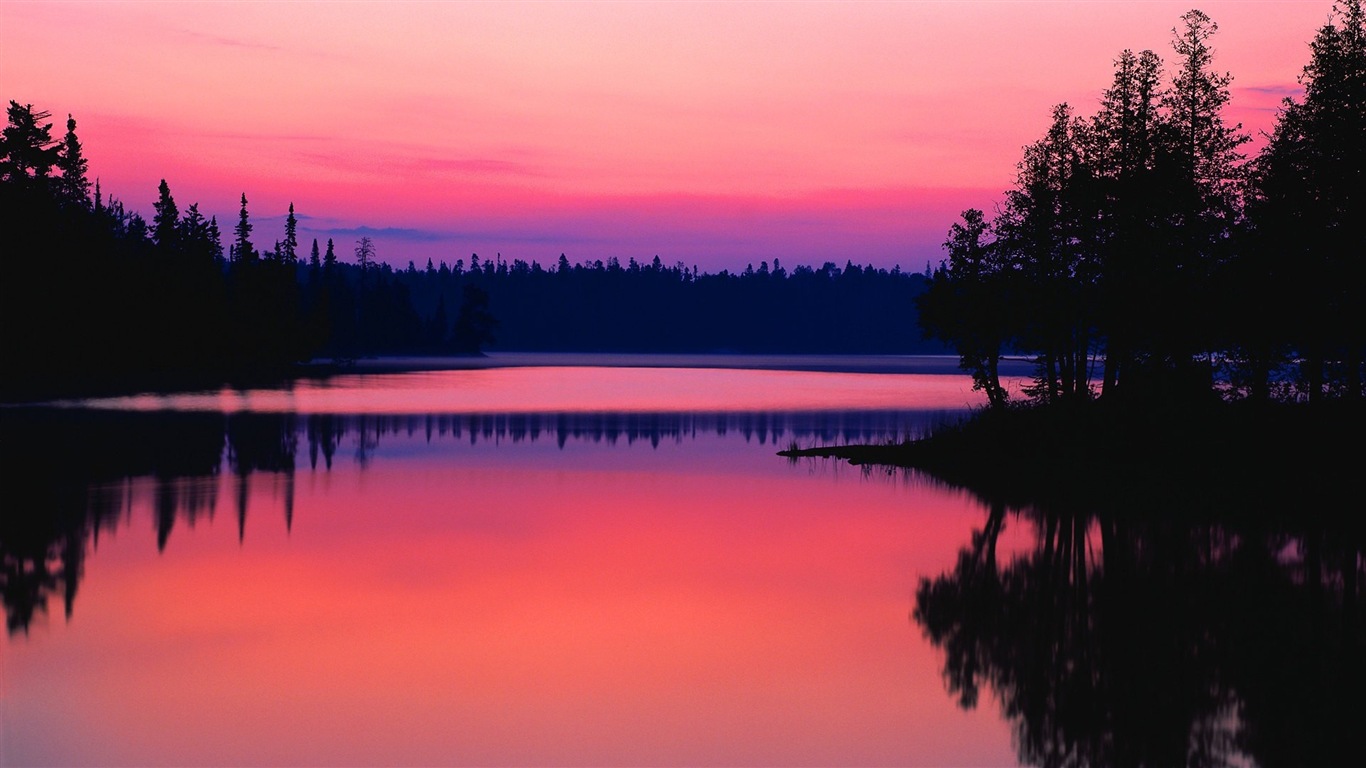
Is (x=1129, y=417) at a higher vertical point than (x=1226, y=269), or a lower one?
lower

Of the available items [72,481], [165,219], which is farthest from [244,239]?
[72,481]

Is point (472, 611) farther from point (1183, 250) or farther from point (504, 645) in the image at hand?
point (1183, 250)

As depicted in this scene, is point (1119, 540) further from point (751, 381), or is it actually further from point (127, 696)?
point (751, 381)

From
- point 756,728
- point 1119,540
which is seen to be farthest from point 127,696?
point 1119,540

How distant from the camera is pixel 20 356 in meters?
93.7

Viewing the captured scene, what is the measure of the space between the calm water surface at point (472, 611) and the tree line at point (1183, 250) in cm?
1371

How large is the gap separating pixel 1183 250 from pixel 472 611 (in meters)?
36.5

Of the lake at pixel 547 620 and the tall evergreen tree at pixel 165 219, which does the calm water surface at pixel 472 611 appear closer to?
the lake at pixel 547 620

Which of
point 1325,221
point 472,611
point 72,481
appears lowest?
point 472,611

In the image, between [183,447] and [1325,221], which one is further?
[183,447]

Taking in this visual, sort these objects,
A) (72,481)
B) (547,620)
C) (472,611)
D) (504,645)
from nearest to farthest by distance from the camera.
Answer: (504,645)
(547,620)
(472,611)
(72,481)

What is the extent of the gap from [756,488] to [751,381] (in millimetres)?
95820

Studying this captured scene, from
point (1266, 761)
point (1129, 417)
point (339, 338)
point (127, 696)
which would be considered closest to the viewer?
point (1266, 761)

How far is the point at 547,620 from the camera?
19.9 m
